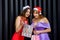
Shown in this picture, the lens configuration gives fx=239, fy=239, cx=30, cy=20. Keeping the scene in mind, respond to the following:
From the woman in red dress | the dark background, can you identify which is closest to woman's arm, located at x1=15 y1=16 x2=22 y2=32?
the woman in red dress

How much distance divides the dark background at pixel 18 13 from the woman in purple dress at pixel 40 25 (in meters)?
0.13

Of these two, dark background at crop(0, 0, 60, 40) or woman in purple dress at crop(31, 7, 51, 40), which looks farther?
dark background at crop(0, 0, 60, 40)

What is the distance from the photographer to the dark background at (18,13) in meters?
2.44

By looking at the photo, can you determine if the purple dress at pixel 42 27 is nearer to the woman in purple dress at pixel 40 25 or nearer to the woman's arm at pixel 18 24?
the woman in purple dress at pixel 40 25

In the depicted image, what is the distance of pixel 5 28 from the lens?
8.00 feet

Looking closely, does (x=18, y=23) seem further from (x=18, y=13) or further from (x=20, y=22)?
(x=18, y=13)

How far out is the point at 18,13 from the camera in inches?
96.4

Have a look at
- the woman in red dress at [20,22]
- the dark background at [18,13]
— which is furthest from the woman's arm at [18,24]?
the dark background at [18,13]

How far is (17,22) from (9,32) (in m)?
0.19

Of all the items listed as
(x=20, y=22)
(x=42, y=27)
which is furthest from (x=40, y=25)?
(x=20, y=22)

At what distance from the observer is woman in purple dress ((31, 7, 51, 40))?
2315mm

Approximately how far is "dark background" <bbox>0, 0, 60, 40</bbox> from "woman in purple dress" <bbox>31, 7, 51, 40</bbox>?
0.42 feet

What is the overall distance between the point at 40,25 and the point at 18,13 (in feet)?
0.94

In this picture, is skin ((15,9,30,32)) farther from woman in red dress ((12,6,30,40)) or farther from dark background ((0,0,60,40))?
dark background ((0,0,60,40))
